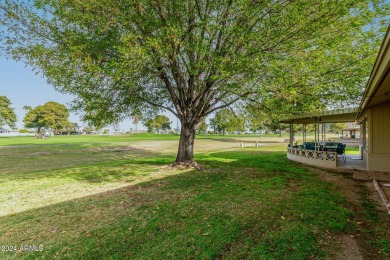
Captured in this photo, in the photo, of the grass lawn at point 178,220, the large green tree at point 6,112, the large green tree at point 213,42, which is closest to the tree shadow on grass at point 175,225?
the grass lawn at point 178,220

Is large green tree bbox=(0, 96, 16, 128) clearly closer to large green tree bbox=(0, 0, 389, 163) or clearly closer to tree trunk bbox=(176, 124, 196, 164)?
large green tree bbox=(0, 0, 389, 163)

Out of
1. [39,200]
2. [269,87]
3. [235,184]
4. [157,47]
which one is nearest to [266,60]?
A: [269,87]

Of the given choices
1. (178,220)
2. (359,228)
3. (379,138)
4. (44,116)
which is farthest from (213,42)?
(44,116)

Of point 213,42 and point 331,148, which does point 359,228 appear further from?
point 331,148

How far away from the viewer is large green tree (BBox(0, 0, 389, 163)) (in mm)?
7340

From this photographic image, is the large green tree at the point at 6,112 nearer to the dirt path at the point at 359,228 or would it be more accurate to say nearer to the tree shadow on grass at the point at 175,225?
the tree shadow on grass at the point at 175,225

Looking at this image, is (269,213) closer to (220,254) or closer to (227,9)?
(220,254)

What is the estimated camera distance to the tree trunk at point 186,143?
11.0 metres

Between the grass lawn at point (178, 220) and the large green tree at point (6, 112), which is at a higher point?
the large green tree at point (6, 112)

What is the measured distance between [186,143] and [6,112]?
87.5 m

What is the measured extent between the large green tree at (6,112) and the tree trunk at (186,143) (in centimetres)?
8683

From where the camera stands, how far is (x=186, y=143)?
11211 millimetres

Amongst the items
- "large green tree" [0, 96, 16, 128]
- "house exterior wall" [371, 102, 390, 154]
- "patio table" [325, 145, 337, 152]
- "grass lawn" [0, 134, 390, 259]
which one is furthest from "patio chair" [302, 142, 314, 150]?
"large green tree" [0, 96, 16, 128]

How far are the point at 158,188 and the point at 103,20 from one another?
6270 mm
